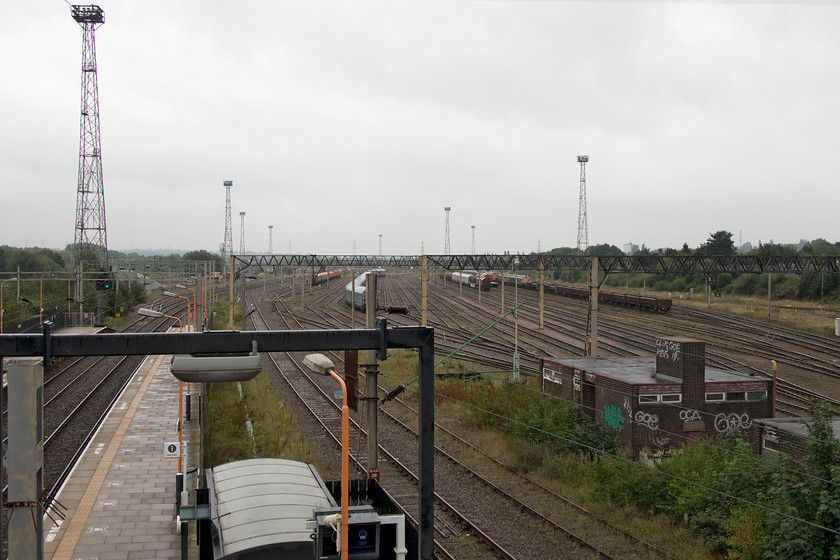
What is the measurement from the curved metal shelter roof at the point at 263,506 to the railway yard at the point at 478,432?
2.97 metres

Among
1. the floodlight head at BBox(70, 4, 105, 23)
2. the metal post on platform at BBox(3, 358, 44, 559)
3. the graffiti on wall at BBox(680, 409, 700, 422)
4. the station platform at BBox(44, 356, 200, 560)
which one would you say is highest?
the floodlight head at BBox(70, 4, 105, 23)

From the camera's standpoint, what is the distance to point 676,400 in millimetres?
14867

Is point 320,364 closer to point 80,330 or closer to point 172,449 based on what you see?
point 172,449

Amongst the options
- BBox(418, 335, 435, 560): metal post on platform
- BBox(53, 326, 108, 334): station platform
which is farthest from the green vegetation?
BBox(418, 335, 435, 560): metal post on platform

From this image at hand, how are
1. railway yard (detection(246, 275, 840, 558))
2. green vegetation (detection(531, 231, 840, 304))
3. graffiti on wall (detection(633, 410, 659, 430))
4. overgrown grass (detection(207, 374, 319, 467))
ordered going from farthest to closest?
green vegetation (detection(531, 231, 840, 304)) < overgrown grass (detection(207, 374, 319, 467)) < graffiti on wall (detection(633, 410, 659, 430)) < railway yard (detection(246, 275, 840, 558))

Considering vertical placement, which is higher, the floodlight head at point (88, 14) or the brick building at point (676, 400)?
the floodlight head at point (88, 14)

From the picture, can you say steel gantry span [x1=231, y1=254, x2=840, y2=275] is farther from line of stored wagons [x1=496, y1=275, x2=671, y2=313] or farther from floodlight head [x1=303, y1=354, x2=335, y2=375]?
floodlight head [x1=303, y1=354, x2=335, y2=375]

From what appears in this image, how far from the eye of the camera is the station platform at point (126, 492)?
1000 centimetres

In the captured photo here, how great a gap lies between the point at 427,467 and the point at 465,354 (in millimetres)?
24021

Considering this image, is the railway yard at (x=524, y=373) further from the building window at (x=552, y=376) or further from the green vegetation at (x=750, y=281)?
the green vegetation at (x=750, y=281)

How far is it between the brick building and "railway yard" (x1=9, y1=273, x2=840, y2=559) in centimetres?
302

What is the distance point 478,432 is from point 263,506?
10.2 m

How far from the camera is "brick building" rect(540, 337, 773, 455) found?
48.1 feet

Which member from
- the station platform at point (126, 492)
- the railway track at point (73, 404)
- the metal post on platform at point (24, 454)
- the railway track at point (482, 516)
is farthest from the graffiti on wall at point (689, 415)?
the metal post on platform at point (24, 454)
